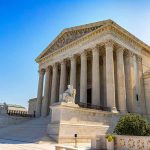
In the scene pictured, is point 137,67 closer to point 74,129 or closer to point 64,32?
point 64,32

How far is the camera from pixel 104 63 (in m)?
29.5

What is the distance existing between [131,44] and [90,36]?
6.25 meters

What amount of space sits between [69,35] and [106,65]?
33.2ft

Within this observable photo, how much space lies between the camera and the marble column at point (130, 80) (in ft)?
86.5

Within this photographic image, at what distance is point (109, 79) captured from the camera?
24047 millimetres

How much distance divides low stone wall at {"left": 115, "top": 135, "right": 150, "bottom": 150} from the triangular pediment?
1728 cm

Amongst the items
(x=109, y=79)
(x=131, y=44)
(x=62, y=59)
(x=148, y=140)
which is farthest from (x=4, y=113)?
(x=148, y=140)

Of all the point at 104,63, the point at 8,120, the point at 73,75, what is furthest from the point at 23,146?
the point at 104,63

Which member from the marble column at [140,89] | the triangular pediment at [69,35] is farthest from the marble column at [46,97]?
the marble column at [140,89]

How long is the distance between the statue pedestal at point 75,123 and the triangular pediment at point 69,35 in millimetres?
12124

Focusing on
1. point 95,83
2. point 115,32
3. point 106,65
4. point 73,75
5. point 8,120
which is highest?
point 115,32

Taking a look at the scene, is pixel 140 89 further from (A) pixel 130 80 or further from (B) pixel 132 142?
(B) pixel 132 142

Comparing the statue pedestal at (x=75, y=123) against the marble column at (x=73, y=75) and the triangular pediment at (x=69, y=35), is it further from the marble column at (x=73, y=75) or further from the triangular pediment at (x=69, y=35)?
the triangular pediment at (x=69, y=35)

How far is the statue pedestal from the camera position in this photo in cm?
1791
